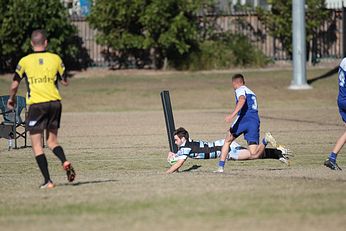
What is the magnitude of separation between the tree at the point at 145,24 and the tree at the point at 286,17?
10.8 ft

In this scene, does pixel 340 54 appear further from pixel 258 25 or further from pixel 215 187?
pixel 215 187

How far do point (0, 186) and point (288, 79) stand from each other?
24120 millimetres

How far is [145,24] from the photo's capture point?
3534cm

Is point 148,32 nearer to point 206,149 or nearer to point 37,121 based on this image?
point 206,149

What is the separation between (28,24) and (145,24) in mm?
4454

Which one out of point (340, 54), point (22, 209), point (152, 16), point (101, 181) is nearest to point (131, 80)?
point (152, 16)

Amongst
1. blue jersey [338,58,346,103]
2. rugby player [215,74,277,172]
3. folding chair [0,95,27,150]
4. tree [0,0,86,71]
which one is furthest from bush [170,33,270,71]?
blue jersey [338,58,346,103]

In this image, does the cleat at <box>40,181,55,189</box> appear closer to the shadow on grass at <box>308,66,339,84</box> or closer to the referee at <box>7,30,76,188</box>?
the referee at <box>7,30,76,188</box>

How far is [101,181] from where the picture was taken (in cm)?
1226

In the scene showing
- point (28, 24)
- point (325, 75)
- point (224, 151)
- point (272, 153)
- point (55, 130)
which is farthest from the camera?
point (325, 75)

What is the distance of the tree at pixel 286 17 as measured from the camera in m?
37.2

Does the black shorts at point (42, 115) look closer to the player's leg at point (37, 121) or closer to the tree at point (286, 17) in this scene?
the player's leg at point (37, 121)

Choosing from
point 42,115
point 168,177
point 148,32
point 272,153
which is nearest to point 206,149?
point 272,153

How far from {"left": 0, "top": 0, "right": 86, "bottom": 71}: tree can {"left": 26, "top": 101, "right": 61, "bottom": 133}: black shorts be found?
23.3 metres
